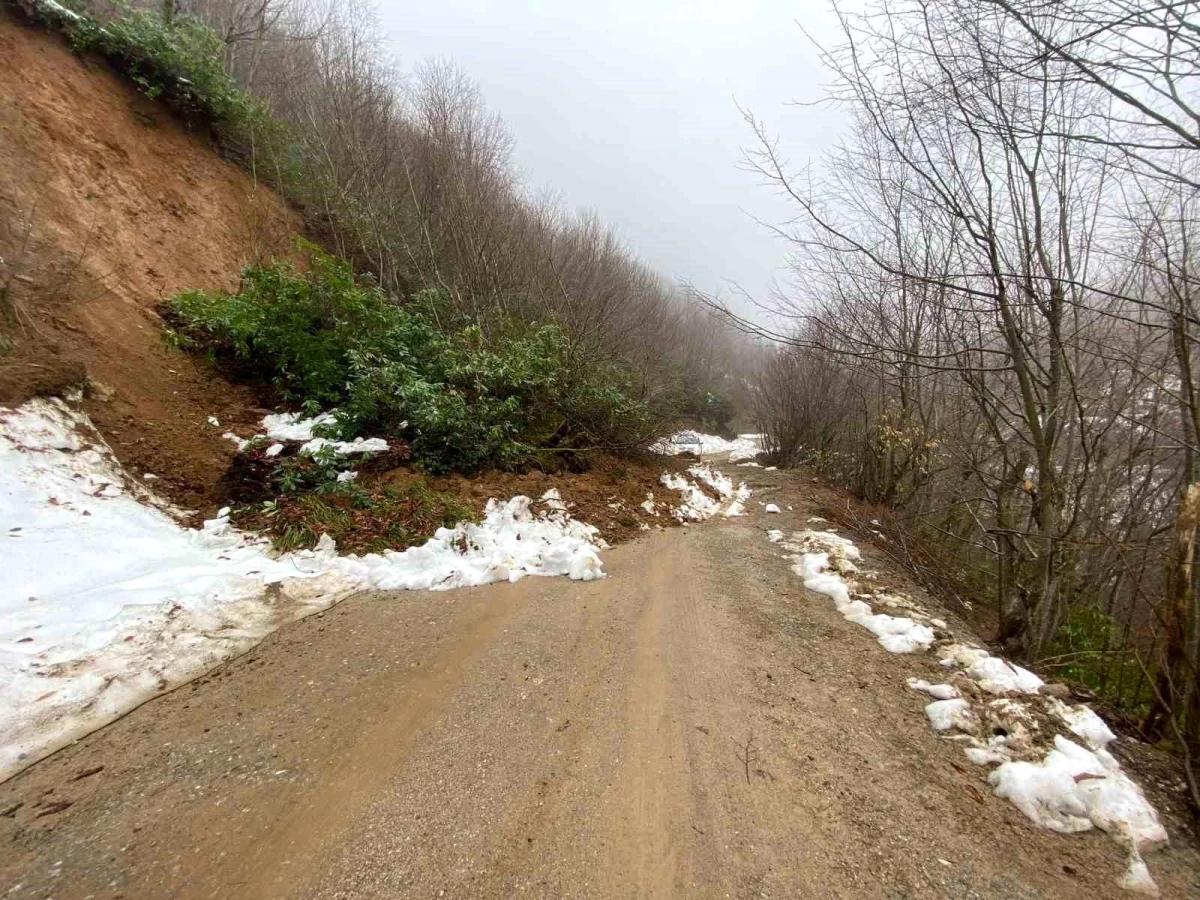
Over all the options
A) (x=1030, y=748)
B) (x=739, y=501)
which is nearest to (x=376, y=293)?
(x=739, y=501)

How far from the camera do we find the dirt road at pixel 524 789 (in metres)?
1.71

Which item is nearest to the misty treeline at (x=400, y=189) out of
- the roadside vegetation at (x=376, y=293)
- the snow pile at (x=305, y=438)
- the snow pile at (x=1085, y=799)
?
the roadside vegetation at (x=376, y=293)

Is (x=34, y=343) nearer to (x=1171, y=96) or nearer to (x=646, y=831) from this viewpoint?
(x=646, y=831)

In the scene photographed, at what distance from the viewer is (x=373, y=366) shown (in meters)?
6.64

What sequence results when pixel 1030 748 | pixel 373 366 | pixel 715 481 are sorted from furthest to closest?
pixel 715 481, pixel 373 366, pixel 1030 748

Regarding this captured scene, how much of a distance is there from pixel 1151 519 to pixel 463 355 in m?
10.2

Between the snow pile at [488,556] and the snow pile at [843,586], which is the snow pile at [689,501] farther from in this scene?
the snow pile at [488,556]

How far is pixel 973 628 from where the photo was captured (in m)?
4.68

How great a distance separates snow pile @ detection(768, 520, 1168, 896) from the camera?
6.73 ft

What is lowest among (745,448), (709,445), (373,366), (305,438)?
(709,445)

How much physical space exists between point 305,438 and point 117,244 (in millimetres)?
4688

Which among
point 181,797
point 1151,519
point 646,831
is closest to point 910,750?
point 646,831

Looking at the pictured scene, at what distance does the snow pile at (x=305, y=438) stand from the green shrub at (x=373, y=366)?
0.66 feet

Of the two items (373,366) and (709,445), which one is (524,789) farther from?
(709,445)
